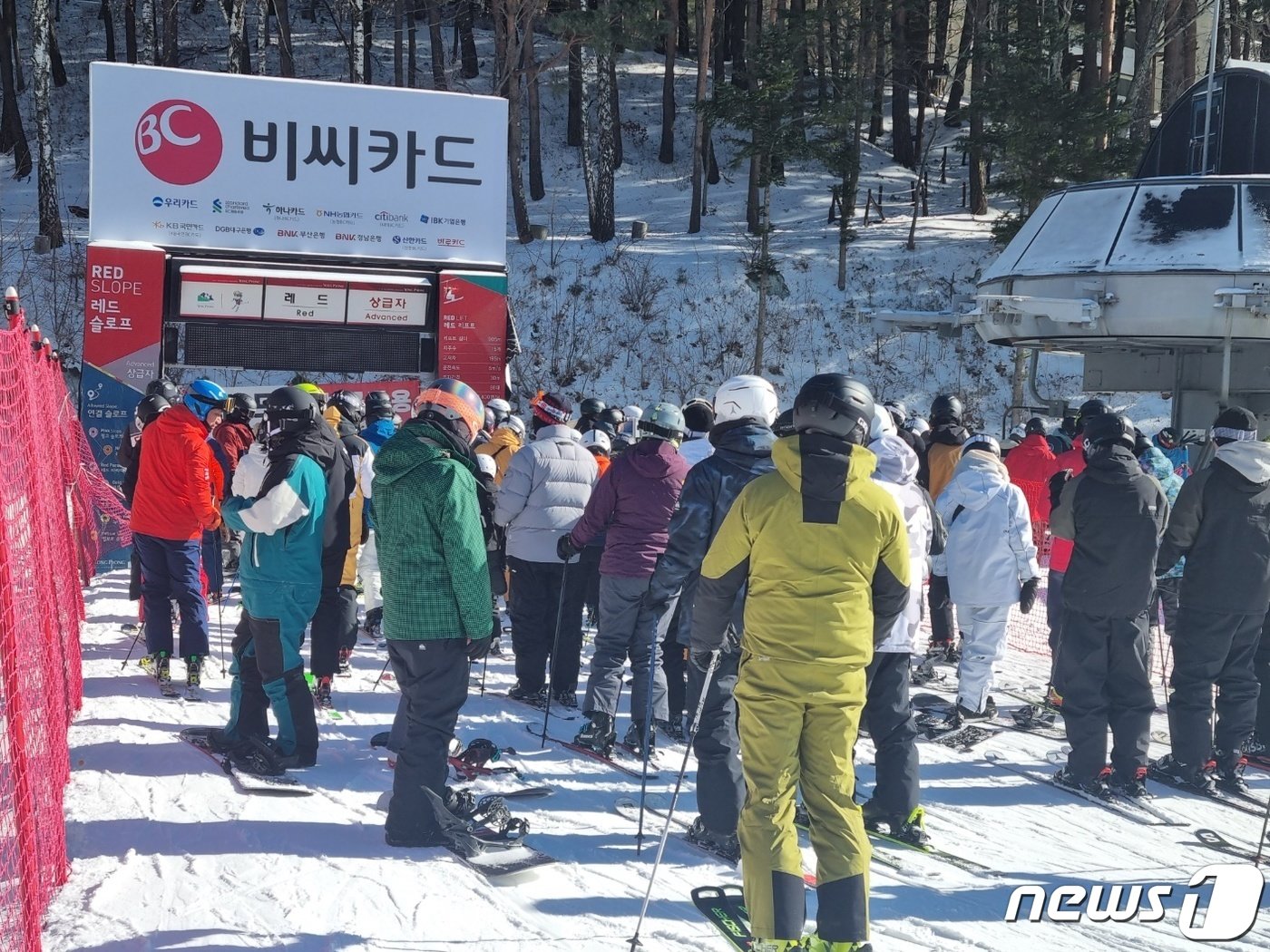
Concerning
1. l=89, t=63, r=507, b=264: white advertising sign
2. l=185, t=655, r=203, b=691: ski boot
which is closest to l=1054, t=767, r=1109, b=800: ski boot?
l=185, t=655, r=203, b=691: ski boot

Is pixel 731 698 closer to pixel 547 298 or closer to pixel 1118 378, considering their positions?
pixel 1118 378

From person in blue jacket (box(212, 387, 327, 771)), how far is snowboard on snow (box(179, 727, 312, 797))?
0.09m

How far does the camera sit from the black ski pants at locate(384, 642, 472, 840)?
5059 mm

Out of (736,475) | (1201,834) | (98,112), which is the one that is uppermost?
(98,112)

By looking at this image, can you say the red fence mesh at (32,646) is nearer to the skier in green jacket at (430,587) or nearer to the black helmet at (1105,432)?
the skier in green jacket at (430,587)

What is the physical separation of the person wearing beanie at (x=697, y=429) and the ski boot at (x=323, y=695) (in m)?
2.72

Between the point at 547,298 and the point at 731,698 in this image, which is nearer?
the point at 731,698

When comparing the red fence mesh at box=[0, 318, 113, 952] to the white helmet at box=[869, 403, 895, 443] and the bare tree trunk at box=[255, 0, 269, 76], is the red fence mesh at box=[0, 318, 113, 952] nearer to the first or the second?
the white helmet at box=[869, 403, 895, 443]

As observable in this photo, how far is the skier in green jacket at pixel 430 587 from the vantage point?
5012 mm

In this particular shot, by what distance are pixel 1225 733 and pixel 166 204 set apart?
12.6 m

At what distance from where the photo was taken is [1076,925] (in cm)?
483

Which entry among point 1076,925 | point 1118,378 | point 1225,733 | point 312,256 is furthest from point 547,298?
point 1076,925

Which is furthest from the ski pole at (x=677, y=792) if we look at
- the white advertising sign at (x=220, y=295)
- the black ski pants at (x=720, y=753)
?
the white advertising sign at (x=220, y=295)

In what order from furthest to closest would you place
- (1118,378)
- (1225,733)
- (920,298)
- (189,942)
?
Result: (920,298), (1118,378), (1225,733), (189,942)
